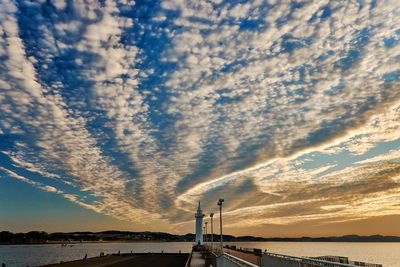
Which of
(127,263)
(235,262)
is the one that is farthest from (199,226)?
(235,262)

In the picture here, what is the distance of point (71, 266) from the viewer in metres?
49.9

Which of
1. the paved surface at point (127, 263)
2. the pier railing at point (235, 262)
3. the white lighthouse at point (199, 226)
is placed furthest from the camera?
the white lighthouse at point (199, 226)

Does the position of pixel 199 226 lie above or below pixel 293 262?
above

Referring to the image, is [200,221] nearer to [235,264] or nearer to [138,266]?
[138,266]

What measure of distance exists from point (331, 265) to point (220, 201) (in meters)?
20.5

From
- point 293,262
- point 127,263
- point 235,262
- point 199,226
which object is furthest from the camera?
point 199,226

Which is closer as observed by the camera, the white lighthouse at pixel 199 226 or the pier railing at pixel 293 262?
the pier railing at pixel 293 262

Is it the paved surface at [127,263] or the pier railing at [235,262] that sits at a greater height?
the pier railing at [235,262]

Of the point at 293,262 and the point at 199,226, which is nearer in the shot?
the point at 293,262

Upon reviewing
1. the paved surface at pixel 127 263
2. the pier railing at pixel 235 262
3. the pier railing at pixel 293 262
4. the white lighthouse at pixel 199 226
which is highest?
the white lighthouse at pixel 199 226

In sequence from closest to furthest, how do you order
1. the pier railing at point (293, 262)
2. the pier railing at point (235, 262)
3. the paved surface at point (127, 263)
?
the pier railing at point (235, 262)
the pier railing at point (293, 262)
the paved surface at point (127, 263)

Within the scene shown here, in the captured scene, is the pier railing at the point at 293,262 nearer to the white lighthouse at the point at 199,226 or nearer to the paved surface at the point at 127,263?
the paved surface at the point at 127,263

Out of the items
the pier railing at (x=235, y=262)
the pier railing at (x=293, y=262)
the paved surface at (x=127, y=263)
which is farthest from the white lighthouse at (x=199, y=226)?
the pier railing at (x=235, y=262)

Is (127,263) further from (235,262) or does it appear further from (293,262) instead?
(235,262)
